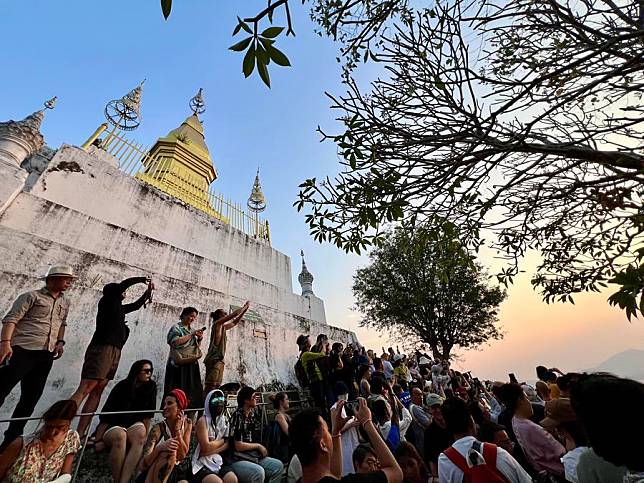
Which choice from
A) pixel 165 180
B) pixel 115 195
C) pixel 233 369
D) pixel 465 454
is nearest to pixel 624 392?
pixel 465 454

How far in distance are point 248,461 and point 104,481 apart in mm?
1440

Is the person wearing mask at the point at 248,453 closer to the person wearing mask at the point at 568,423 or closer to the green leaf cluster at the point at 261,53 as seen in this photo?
the person wearing mask at the point at 568,423

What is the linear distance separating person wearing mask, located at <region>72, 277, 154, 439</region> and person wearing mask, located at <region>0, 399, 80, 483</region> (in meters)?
1.00

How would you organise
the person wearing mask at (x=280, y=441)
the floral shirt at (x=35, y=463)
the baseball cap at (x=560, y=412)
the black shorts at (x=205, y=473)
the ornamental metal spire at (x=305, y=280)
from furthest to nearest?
the ornamental metal spire at (x=305, y=280), the person wearing mask at (x=280, y=441), the black shorts at (x=205, y=473), the baseball cap at (x=560, y=412), the floral shirt at (x=35, y=463)

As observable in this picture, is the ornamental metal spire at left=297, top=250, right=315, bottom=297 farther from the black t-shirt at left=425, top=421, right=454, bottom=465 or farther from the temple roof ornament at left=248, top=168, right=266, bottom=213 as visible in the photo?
the black t-shirt at left=425, top=421, right=454, bottom=465

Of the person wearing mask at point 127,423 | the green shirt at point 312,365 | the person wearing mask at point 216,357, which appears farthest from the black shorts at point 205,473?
the green shirt at point 312,365

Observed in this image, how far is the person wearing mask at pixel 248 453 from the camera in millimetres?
3244

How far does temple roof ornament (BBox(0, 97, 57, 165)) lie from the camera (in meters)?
6.16

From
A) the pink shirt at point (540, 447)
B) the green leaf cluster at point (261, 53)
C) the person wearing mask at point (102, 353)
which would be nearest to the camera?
the green leaf cluster at point (261, 53)

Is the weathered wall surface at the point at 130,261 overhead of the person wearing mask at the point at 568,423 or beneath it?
overhead

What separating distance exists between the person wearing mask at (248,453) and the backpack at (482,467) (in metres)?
2.14

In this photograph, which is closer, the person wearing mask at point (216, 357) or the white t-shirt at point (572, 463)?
the white t-shirt at point (572, 463)

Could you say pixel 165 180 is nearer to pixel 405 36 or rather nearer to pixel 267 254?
pixel 267 254

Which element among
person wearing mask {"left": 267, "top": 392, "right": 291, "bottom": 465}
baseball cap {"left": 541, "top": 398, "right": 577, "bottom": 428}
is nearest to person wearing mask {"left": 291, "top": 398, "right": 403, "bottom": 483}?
baseball cap {"left": 541, "top": 398, "right": 577, "bottom": 428}
